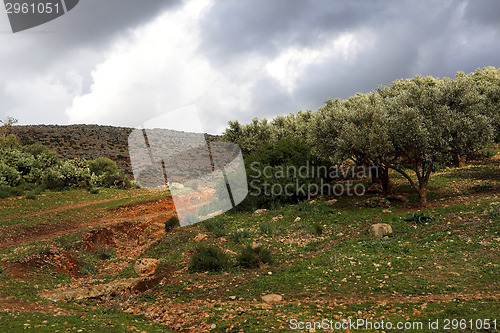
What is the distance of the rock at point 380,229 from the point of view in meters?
16.4

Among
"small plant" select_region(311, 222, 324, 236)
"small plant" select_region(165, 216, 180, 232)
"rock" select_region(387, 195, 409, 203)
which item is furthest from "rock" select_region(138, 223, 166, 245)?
"rock" select_region(387, 195, 409, 203)

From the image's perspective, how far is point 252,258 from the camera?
14.4 metres

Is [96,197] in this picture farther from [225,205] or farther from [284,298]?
[284,298]

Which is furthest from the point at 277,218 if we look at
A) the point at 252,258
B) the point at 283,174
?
the point at 252,258

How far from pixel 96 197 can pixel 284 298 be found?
2703 cm

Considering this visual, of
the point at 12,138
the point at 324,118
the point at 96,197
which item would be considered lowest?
the point at 96,197

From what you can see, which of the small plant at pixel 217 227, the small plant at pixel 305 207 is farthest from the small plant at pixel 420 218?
the small plant at pixel 217 227

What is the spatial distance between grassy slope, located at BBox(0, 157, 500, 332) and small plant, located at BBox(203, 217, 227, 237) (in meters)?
0.06

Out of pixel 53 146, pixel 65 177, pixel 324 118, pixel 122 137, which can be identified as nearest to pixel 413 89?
pixel 324 118

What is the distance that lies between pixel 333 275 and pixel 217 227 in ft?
30.4

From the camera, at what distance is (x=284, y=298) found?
11.2 meters

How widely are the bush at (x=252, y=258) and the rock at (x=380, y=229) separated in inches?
207

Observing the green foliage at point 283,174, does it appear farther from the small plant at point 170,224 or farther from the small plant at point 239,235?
the small plant at point 239,235

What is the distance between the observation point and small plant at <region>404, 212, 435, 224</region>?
1730 cm
